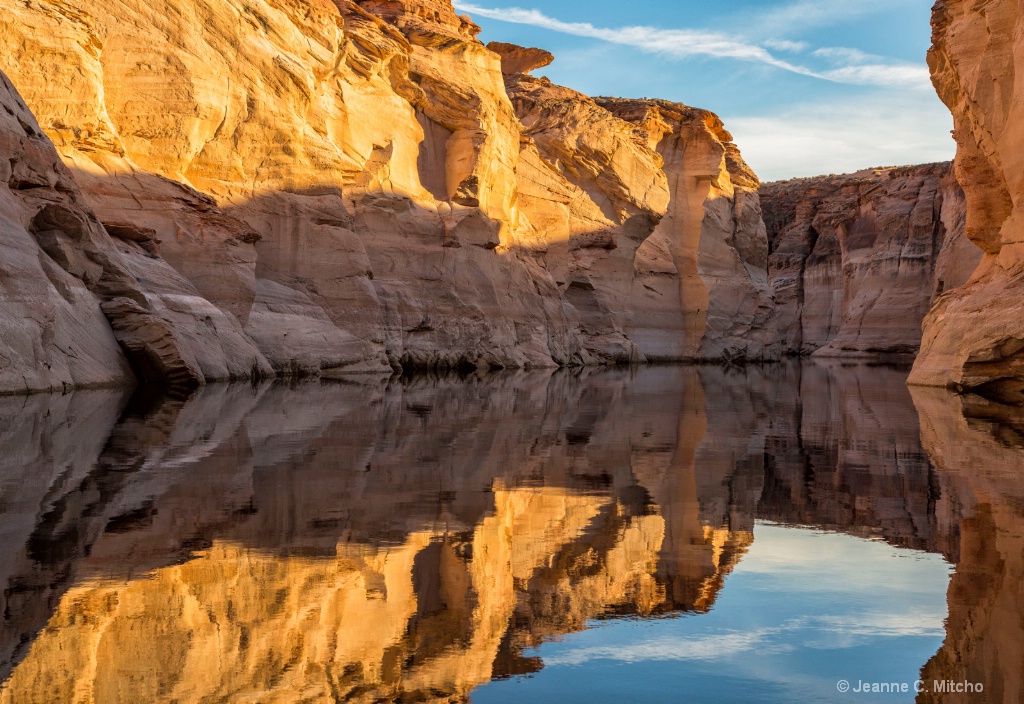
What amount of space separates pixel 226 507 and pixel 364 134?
25.0 metres

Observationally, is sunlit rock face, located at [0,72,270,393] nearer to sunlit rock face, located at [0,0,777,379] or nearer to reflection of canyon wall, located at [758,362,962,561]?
sunlit rock face, located at [0,0,777,379]

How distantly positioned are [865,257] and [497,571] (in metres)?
60.1

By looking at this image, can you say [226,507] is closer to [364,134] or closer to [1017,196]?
[1017,196]

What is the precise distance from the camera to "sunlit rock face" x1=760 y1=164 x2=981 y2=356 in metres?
53.1

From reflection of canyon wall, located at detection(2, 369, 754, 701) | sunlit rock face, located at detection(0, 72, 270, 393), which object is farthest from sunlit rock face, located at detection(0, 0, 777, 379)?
reflection of canyon wall, located at detection(2, 369, 754, 701)

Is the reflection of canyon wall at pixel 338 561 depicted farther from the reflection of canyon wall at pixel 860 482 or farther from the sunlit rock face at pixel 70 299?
the sunlit rock face at pixel 70 299

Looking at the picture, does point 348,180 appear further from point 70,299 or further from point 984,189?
point 984,189

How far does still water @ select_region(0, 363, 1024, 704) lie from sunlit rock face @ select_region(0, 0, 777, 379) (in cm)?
1168

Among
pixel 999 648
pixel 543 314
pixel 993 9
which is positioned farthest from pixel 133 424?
pixel 543 314

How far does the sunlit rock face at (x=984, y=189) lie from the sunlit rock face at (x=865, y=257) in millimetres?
20262

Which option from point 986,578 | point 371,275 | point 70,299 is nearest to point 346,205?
point 371,275

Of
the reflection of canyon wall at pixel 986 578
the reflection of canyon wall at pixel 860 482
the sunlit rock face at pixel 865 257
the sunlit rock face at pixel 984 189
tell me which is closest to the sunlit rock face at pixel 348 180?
the reflection of canyon wall at pixel 860 482

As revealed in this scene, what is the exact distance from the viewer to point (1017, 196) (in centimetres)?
1927

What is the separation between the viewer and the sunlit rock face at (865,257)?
53.1 metres
